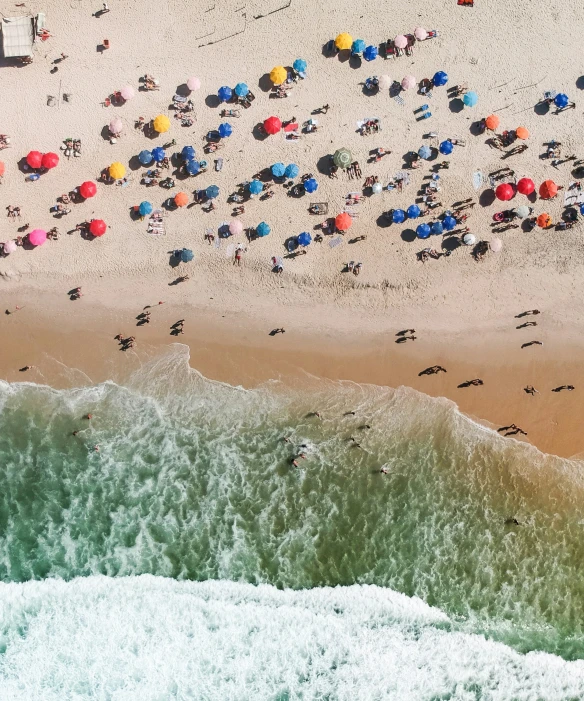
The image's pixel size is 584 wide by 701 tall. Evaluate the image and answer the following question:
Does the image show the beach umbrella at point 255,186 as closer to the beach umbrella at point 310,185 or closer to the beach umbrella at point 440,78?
the beach umbrella at point 310,185

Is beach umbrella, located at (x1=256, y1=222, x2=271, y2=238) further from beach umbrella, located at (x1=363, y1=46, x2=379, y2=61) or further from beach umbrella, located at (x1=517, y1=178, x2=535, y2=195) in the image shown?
beach umbrella, located at (x1=517, y1=178, x2=535, y2=195)

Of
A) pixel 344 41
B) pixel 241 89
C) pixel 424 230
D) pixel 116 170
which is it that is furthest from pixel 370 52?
pixel 116 170

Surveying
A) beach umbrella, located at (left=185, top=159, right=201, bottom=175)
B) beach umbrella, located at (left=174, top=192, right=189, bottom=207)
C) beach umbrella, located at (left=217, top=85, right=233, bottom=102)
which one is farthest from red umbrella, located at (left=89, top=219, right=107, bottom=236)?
beach umbrella, located at (left=217, top=85, right=233, bottom=102)

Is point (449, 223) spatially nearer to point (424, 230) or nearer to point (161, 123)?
point (424, 230)

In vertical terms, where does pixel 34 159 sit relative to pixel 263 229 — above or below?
above

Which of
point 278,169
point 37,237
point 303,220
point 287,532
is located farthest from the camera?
point 303,220

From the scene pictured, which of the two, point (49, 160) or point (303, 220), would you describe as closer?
point (49, 160)
